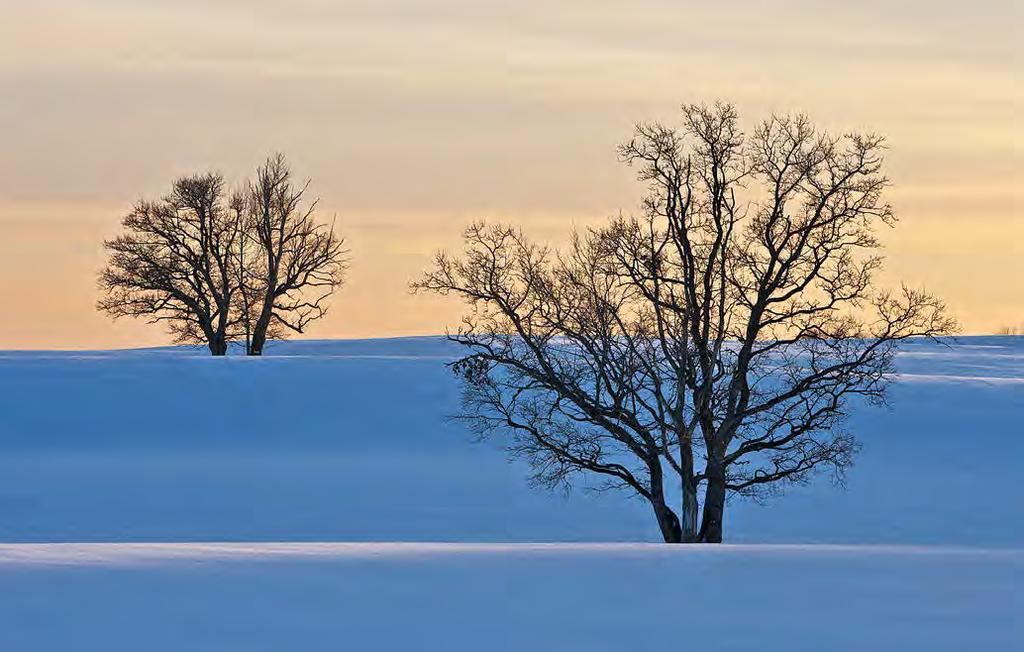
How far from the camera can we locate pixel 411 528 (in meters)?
28.3

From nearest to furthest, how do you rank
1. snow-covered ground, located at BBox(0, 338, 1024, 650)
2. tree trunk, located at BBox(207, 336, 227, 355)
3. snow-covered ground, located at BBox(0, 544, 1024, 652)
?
1. snow-covered ground, located at BBox(0, 544, 1024, 652)
2. snow-covered ground, located at BBox(0, 338, 1024, 650)
3. tree trunk, located at BBox(207, 336, 227, 355)

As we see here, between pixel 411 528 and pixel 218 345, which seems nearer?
pixel 411 528

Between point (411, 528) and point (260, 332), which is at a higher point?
point (260, 332)

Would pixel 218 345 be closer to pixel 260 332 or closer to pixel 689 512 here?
pixel 260 332

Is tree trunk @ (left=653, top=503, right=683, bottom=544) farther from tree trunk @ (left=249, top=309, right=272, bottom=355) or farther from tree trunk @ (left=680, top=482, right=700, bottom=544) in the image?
tree trunk @ (left=249, top=309, right=272, bottom=355)

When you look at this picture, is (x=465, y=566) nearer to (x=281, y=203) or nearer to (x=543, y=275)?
(x=543, y=275)

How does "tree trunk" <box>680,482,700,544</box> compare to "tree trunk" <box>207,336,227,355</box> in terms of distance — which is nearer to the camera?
"tree trunk" <box>680,482,700,544</box>

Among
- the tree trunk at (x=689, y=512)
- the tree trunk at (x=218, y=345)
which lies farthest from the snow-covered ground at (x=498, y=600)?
the tree trunk at (x=218, y=345)

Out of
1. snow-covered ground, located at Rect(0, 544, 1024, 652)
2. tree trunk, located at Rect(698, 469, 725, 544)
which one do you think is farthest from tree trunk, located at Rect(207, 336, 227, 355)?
snow-covered ground, located at Rect(0, 544, 1024, 652)

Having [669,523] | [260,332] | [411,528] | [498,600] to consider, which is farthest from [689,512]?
[260,332]

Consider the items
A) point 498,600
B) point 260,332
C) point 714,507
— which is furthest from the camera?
point 260,332

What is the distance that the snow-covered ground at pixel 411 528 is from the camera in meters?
11.2

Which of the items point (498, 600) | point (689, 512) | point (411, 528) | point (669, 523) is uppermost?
point (689, 512)

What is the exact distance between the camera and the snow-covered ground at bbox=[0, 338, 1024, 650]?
1118cm
